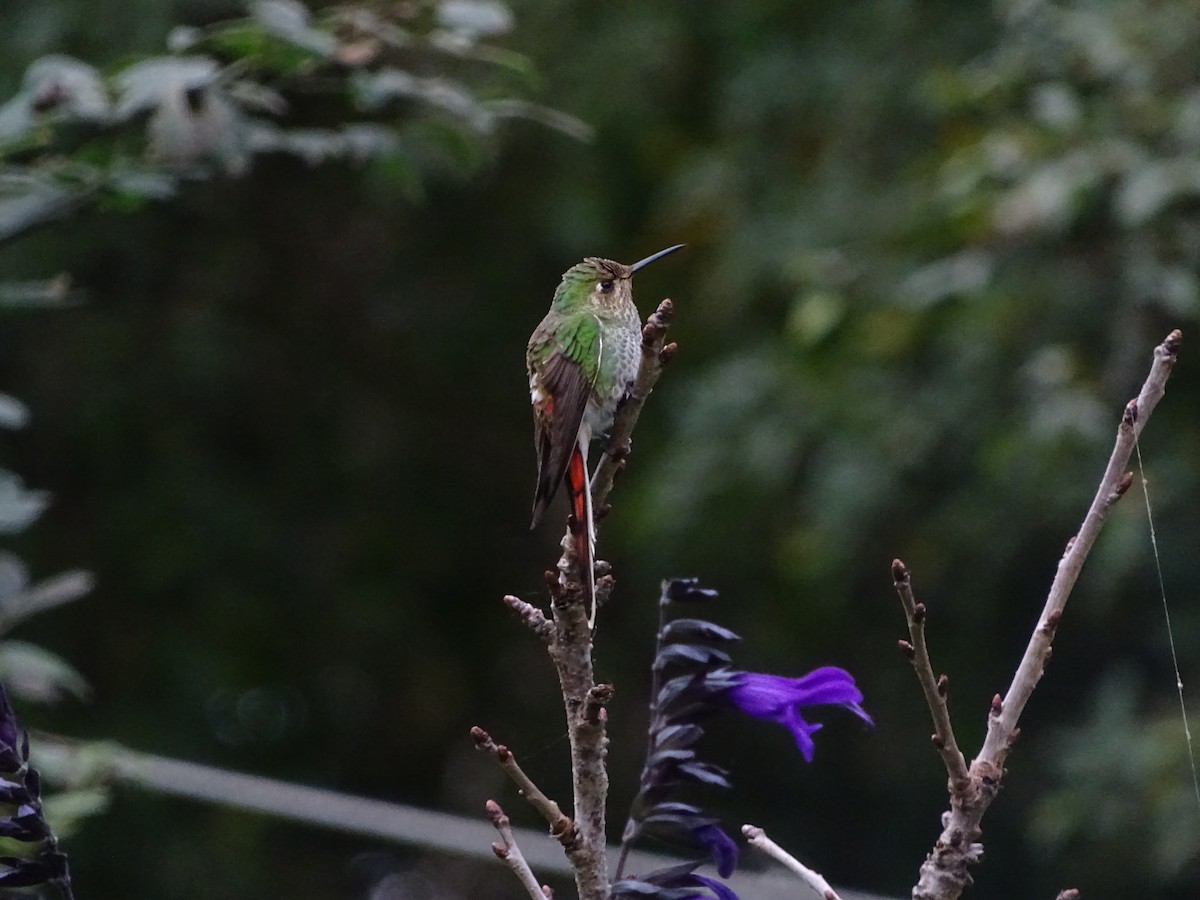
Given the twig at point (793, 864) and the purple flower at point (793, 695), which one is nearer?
the twig at point (793, 864)

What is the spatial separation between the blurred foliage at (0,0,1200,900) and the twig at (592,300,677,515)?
1.69m

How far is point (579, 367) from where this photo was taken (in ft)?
6.01

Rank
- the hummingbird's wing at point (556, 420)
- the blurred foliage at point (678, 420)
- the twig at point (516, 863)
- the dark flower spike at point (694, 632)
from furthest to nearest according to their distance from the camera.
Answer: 1. the blurred foliage at point (678, 420)
2. the hummingbird's wing at point (556, 420)
3. the dark flower spike at point (694, 632)
4. the twig at point (516, 863)

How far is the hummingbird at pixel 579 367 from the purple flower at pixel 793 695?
0.83ft

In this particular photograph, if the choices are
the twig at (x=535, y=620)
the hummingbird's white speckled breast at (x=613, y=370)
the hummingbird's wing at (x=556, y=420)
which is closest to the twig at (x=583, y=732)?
the twig at (x=535, y=620)

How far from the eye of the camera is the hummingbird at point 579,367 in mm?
1627

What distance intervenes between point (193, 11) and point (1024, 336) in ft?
10.3

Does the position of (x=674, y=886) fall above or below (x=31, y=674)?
above

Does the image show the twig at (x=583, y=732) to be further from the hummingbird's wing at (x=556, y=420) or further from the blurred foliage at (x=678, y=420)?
the blurred foliage at (x=678, y=420)

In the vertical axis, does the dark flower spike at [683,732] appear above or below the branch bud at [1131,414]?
below

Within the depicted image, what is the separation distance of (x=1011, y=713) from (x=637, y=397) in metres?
0.40

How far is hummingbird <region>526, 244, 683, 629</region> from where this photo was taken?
163 centimetres

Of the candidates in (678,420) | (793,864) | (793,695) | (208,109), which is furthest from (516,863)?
(678,420)

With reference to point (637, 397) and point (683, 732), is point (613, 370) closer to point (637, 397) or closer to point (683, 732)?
point (637, 397)
